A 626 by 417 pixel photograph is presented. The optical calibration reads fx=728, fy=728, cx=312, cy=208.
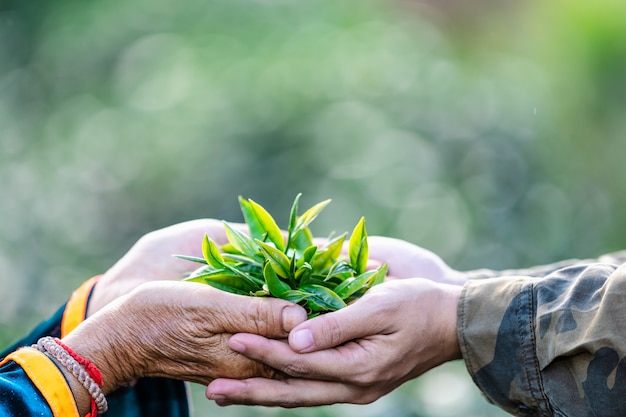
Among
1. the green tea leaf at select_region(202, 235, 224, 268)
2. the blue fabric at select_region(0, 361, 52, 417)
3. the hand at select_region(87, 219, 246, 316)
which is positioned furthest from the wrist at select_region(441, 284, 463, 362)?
the blue fabric at select_region(0, 361, 52, 417)

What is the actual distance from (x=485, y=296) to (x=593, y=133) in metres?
3.48

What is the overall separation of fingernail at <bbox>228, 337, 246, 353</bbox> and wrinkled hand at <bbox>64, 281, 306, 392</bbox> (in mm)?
30

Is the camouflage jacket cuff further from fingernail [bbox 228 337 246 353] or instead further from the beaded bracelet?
the beaded bracelet

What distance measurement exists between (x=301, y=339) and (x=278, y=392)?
23cm

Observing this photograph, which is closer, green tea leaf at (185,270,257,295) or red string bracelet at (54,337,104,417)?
red string bracelet at (54,337,104,417)

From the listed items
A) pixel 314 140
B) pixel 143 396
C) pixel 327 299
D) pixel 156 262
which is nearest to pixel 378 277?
pixel 327 299

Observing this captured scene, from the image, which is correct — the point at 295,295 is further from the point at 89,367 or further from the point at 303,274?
the point at 89,367

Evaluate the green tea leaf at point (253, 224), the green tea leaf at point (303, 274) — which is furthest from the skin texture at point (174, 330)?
the green tea leaf at point (253, 224)

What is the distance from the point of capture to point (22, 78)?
18.9 feet

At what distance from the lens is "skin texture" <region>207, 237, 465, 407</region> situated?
1976 mm

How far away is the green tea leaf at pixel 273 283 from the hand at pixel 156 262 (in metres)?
0.55

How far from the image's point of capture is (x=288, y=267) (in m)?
2.04

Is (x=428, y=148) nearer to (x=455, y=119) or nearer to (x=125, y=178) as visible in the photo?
(x=455, y=119)

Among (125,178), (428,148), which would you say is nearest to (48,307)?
(125,178)
